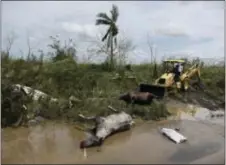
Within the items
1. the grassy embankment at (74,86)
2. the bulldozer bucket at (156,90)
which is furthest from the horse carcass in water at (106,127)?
the bulldozer bucket at (156,90)

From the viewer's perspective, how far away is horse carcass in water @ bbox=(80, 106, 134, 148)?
28.5ft

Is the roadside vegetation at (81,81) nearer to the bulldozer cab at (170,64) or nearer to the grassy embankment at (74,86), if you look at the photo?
the grassy embankment at (74,86)

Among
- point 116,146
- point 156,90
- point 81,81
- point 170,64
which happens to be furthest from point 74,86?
point 116,146

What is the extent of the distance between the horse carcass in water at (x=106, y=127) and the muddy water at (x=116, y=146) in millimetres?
148

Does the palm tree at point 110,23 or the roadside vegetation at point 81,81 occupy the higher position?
the palm tree at point 110,23

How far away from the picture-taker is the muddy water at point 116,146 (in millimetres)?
8078

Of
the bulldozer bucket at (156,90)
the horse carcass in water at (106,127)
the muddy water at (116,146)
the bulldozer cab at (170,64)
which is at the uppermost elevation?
the bulldozer cab at (170,64)

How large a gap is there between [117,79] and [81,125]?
662cm

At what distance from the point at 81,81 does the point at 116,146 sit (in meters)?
5.59

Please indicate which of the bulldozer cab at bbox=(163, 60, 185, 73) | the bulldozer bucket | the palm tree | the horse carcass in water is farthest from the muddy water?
the palm tree

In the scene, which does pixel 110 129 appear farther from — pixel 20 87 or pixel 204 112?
pixel 204 112

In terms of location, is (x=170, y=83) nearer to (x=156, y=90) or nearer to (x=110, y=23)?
(x=156, y=90)

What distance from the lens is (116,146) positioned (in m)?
8.89

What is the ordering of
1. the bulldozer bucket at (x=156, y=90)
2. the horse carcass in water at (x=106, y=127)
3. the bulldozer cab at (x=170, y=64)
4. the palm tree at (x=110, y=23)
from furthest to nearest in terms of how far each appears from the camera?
the palm tree at (x=110, y=23)
the bulldozer cab at (x=170, y=64)
the bulldozer bucket at (x=156, y=90)
the horse carcass in water at (x=106, y=127)
